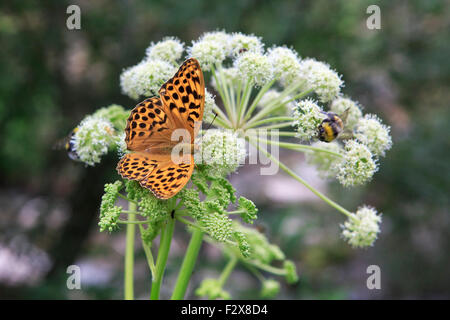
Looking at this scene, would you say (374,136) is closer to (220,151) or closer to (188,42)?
(220,151)

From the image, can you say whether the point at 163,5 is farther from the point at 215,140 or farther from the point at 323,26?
the point at 215,140

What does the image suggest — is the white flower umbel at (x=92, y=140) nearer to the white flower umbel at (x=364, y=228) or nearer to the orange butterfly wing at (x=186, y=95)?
the orange butterfly wing at (x=186, y=95)

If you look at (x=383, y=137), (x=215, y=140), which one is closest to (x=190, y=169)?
(x=215, y=140)

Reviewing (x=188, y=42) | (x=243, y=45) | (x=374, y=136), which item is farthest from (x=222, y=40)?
(x=188, y=42)

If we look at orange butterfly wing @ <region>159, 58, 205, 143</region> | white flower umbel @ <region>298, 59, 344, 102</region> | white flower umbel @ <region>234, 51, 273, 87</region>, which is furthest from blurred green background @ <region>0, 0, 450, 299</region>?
orange butterfly wing @ <region>159, 58, 205, 143</region>

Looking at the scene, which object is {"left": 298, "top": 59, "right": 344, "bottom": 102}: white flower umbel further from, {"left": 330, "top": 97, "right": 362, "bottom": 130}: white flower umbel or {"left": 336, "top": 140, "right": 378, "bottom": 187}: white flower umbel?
{"left": 336, "top": 140, "right": 378, "bottom": 187}: white flower umbel

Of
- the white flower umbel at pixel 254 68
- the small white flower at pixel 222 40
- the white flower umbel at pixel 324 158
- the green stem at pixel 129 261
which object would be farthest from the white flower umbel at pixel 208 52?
the green stem at pixel 129 261
